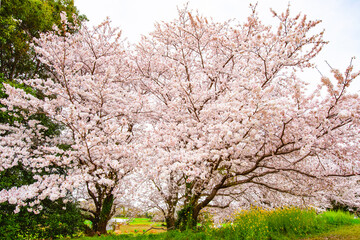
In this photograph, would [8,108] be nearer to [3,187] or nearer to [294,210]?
[3,187]

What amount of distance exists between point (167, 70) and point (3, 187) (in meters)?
7.43

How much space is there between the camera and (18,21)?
8945 millimetres

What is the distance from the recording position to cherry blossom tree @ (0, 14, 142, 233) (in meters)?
→ 5.97

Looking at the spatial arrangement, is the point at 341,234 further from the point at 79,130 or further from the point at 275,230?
the point at 79,130

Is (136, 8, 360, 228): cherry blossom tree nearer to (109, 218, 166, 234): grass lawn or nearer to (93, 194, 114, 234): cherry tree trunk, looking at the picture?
(109, 218, 166, 234): grass lawn

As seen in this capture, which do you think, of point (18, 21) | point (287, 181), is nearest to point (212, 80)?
point (287, 181)

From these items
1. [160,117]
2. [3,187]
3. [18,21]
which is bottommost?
A: [3,187]

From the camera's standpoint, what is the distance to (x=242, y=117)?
5.18 m

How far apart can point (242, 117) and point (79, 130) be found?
13.8 feet

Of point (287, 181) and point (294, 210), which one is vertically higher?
point (287, 181)

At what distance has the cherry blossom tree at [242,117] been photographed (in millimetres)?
5203

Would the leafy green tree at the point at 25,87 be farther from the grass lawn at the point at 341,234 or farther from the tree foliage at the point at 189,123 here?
the grass lawn at the point at 341,234

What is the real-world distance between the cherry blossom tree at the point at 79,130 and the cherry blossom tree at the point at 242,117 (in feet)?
3.56

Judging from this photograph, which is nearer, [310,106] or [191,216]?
[310,106]
